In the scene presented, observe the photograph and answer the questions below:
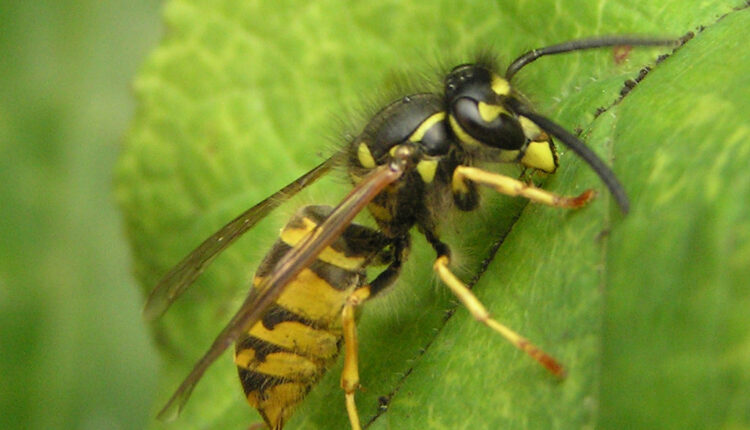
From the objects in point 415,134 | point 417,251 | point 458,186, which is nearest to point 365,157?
point 415,134

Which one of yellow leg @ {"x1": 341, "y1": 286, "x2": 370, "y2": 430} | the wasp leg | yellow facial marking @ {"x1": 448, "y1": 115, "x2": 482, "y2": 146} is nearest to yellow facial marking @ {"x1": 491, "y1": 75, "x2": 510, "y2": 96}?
yellow facial marking @ {"x1": 448, "y1": 115, "x2": 482, "y2": 146}

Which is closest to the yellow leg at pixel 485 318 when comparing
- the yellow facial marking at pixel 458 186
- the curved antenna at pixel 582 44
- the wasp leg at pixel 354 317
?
the yellow facial marking at pixel 458 186

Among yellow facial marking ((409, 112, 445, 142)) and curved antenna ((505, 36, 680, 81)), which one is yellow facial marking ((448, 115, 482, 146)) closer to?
yellow facial marking ((409, 112, 445, 142))

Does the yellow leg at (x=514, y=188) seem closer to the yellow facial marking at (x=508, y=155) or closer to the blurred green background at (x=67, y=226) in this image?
the yellow facial marking at (x=508, y=155)

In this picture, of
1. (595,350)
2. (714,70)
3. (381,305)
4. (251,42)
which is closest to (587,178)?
(714,70)

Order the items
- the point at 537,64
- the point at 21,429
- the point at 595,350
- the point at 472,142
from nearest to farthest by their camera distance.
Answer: the point at 595,350 < the point at 472,142 < the point at 537,64 < the point at 21,429

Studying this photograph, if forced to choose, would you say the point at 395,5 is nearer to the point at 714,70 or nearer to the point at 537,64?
the point at 537,64

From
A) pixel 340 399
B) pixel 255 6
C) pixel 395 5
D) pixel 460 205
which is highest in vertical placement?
pixel 255 6
